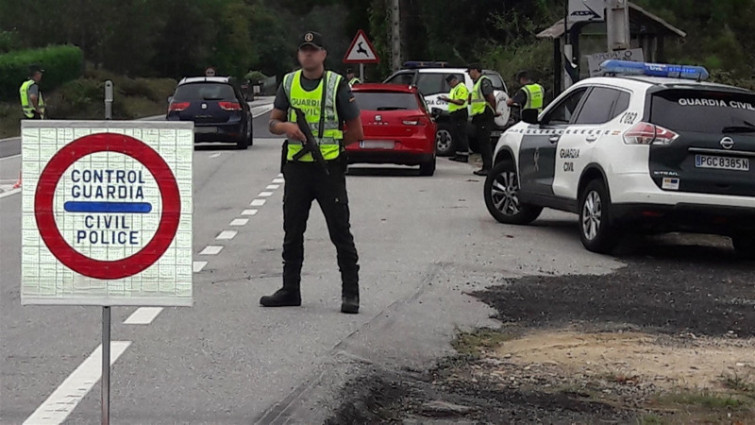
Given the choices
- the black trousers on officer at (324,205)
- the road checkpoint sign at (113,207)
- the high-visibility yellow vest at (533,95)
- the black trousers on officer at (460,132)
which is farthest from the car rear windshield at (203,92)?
the road checkpoint sign at (113,207)

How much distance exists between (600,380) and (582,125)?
21.6ft

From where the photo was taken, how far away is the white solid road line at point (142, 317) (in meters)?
9.52

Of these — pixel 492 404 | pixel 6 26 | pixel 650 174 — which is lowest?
pixel 492 404

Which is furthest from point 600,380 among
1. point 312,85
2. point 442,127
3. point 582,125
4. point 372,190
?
point 442,127

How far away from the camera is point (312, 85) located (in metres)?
9.63

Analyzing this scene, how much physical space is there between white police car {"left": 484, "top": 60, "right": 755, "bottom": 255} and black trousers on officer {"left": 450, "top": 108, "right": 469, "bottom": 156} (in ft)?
41.2

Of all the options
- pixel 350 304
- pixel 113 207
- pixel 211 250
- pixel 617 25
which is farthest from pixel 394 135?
pixel 113 207

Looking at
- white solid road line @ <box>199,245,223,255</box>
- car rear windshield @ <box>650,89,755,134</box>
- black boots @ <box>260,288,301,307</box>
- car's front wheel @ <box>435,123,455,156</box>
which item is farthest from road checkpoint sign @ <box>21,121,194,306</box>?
car's front wheel @ <box>435,123,455,156</box>

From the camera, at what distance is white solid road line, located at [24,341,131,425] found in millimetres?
6895

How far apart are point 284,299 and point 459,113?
16842mm

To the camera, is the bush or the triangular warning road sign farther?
the bush

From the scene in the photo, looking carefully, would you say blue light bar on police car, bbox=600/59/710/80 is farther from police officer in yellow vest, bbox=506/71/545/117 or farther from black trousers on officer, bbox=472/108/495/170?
black trousers on officer, bbox=472/108/495/170

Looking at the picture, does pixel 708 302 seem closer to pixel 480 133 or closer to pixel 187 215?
pixel 187 215

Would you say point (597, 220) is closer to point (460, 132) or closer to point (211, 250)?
point (211, 250)
